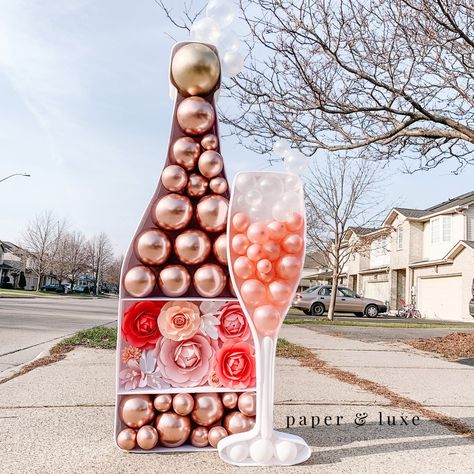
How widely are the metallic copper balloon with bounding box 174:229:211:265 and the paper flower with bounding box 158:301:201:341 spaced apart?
321 mm

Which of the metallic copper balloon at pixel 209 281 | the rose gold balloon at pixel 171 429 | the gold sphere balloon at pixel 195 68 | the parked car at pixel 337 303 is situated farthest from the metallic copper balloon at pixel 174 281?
the parked car at pixel 337 303

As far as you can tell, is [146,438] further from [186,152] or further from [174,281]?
[186,152]

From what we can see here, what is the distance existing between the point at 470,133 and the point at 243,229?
6952 mm

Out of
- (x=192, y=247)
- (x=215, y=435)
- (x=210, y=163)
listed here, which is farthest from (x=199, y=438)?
(x=210, y=163)

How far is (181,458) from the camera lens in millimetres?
3385

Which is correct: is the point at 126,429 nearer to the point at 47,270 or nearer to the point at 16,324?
the point at 16,324

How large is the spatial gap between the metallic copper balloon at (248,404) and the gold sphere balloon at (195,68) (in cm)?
223

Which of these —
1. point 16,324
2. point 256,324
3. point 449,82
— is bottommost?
point 16,324

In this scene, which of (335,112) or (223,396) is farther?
(335,112)

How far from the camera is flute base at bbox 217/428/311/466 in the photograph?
10.8 ft

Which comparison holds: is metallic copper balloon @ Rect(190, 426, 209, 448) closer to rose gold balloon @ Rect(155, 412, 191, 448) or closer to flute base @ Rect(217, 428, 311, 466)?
rose gold balloon @ Rect(155, 412, 191, 448)

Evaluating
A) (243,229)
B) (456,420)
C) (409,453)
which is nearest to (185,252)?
(243,229)

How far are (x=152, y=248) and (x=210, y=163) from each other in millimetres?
755

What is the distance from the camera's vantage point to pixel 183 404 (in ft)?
11.7
